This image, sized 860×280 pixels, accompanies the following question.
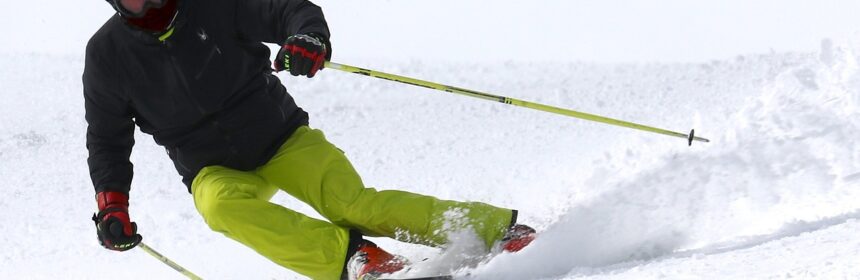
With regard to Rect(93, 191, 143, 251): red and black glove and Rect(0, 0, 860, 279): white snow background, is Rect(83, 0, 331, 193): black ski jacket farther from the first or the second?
Rect(0, 0, 860, 279): white snow background

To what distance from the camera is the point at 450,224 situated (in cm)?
363

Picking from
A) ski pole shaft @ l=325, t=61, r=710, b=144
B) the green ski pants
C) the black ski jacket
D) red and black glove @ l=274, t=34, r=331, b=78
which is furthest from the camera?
ski pole shaft @ l=325, t=61, r=710, b=144

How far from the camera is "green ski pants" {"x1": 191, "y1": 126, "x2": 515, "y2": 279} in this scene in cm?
355

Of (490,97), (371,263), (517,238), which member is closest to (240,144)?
(371,263)

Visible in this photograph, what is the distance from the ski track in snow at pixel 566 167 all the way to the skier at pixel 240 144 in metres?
0.25

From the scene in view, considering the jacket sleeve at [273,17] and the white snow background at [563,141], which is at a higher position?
the jacket sleeve at [273,17]

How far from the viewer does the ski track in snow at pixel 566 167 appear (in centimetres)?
352

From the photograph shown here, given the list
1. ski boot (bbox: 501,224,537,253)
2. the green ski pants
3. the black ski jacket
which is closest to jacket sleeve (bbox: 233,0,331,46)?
the black ski jacket

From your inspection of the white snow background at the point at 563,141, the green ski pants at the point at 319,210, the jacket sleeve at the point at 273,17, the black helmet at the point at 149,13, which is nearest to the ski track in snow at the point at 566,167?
the white snow background at the point at 563,141

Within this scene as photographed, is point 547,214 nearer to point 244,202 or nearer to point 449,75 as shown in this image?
point 244,202

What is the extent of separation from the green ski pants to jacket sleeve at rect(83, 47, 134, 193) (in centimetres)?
31

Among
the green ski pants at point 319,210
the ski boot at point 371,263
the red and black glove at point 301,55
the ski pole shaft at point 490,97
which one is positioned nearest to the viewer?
the red and black glove at point 301,55

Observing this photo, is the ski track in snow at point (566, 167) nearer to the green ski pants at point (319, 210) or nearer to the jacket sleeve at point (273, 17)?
the green ski pants at point (319, 210)

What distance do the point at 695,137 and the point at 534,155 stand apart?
206 centimetres
